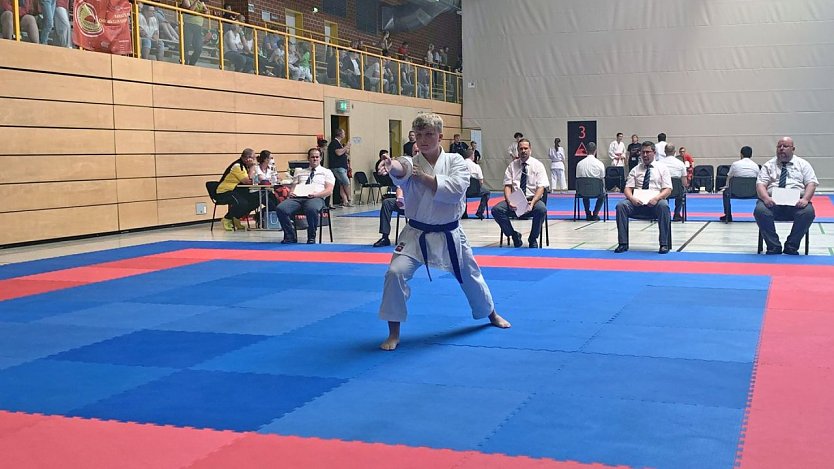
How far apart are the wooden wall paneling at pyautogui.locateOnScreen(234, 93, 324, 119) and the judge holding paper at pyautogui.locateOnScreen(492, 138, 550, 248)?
7.32 m

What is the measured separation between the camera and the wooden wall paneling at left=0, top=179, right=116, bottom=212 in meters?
11.9

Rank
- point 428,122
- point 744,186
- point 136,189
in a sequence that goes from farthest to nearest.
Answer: point 136,189 → point 744,186 → point 428,122

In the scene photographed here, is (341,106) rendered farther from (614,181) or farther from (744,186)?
(744,186)

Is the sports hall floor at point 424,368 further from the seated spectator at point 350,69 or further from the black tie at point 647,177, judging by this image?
the seated spectator at point 350,69

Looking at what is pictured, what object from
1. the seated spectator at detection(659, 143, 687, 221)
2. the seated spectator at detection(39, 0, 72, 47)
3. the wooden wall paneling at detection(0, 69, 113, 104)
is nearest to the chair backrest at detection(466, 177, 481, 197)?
the seated spectator at detection(659, 143, 687, 221)

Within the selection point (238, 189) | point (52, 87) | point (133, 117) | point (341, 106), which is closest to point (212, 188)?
point (238, 189)

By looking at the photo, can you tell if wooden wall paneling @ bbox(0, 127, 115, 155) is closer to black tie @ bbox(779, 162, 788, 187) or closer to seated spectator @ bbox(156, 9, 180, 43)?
seated spectator @ bbox(156, 9, 180, 43)

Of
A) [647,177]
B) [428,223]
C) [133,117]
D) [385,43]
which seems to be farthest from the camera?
[385,43]

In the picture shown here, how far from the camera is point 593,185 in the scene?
14.5m

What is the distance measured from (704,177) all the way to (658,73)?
3651 mm

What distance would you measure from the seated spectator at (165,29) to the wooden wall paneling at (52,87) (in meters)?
1.63

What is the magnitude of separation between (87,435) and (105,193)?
1040 centimetres

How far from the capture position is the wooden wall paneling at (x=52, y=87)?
38.8 feet

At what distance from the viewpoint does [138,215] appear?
14.4 meters
